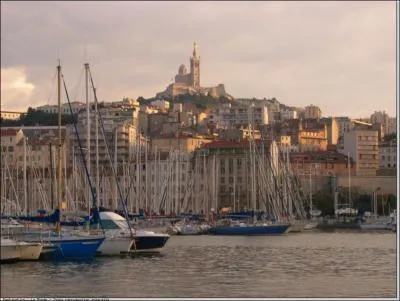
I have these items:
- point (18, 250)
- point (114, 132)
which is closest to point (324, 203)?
point (114, 132)

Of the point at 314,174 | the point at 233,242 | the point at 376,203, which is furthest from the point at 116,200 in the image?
the point at 314,174

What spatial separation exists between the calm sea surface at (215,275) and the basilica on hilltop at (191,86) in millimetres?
136679

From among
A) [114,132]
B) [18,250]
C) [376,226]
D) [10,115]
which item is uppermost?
[10,115]

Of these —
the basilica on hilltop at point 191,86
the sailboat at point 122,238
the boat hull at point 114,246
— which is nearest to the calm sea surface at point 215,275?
the sailboat at point 122,238

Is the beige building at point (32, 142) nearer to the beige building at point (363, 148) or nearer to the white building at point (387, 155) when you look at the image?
the beige building at point (363, 148)

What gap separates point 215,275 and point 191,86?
15949 cm

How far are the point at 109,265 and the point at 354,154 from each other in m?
78.8

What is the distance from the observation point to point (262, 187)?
5938cm

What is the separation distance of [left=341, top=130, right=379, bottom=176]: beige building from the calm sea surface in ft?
225

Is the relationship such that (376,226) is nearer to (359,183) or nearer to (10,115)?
(359,183)

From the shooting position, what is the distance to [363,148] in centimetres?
10625

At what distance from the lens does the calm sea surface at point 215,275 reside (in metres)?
21.6

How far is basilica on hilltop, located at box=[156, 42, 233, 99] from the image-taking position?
175 meters

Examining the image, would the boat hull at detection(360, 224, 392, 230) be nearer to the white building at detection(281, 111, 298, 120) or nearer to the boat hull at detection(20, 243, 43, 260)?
the boat hull at detection(20, 243, 43, 260)
